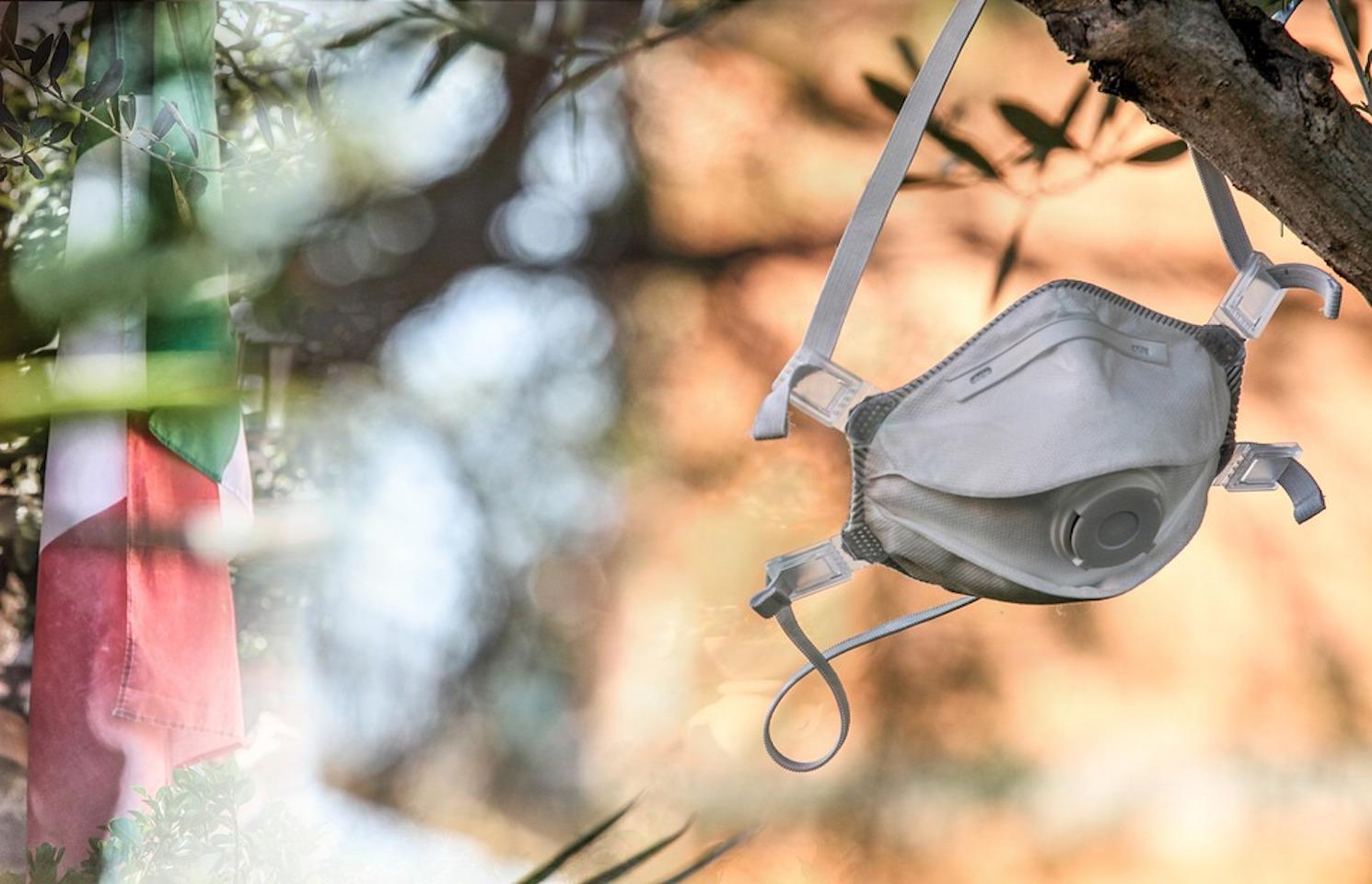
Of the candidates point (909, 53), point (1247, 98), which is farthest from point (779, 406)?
point (909, 53)

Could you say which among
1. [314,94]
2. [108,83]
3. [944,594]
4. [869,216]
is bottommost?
[944,594]

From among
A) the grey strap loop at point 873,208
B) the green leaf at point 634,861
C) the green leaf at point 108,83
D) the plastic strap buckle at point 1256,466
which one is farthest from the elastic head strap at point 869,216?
the green leaf at point 634,861

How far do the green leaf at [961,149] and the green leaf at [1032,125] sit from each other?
2.2 inches

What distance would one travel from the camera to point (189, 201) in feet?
4.35

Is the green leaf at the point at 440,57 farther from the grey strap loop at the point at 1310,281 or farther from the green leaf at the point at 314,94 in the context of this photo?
the grey strap loop at the point at 1310,281

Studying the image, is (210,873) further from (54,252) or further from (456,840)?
(54,252)

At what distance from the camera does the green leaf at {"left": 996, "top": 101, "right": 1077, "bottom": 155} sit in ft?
4.94

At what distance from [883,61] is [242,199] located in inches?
31.1

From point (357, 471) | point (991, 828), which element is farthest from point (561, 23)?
point (991, 828)

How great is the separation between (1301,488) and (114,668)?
108cm

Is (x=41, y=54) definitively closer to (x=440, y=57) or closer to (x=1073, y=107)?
(x=440, y=57)

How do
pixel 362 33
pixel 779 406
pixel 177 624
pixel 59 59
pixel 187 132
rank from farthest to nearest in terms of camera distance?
pixel 362 33 → pixel 177 624 → pixel 187 132 → pixel 59 59 → pixel 779 406

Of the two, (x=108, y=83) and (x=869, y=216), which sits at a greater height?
(x=869, y=216)

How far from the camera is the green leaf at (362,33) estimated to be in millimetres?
1477
